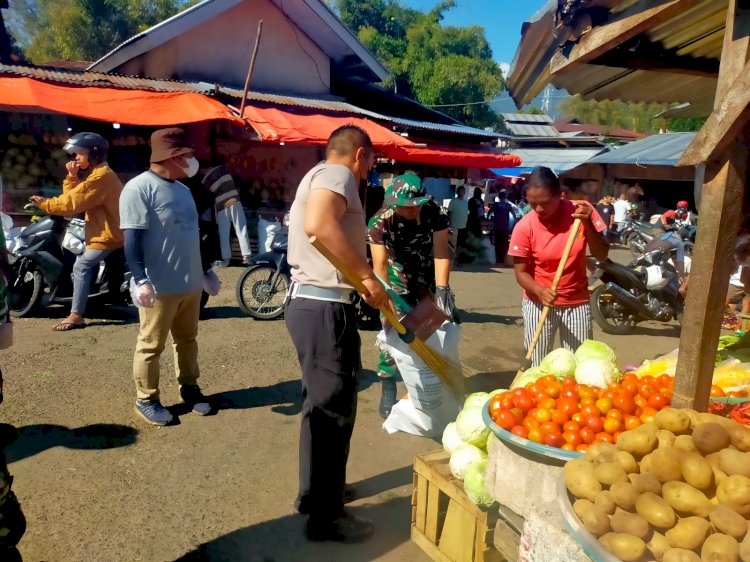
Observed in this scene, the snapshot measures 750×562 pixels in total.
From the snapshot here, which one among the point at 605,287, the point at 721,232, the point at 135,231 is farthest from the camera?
the point at 605,287

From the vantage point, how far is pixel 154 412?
14.4 ft

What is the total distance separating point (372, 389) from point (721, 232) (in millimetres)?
3734

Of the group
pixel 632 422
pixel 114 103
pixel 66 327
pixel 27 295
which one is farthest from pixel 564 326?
pixel 114 103

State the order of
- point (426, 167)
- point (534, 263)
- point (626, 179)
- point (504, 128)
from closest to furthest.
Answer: point (534, 263)
point (426, 167)
point (626, 179)
point (504, 128)

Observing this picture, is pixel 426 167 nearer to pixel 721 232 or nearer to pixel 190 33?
pixel 190 33

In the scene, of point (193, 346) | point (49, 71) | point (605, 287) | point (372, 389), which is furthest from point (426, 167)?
point (193, 346)

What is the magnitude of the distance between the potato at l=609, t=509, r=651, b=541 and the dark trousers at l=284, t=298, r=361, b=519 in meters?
1.53

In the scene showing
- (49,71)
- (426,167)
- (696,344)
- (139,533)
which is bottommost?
(139,533)

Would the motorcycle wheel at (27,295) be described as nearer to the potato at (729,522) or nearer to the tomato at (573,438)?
the tomato at (573,438)

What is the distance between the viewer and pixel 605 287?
8.16 metres

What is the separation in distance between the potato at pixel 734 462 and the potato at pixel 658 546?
1.10ft

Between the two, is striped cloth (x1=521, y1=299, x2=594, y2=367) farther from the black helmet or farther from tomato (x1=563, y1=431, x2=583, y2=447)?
the black helmet

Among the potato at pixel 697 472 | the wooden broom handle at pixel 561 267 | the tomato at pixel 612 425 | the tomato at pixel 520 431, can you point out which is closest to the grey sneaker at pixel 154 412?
the wooden broom handle at pixel 561 267

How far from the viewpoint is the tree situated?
35.7 m
